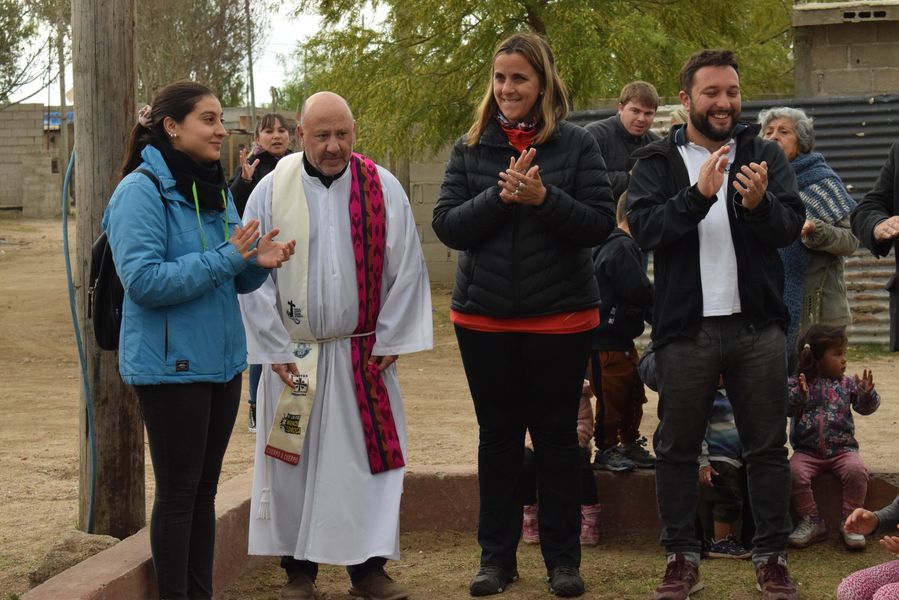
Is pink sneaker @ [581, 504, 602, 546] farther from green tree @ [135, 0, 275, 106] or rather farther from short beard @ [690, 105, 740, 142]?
green tree @ [135, 0, 275, 106]

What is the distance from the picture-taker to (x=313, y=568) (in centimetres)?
512

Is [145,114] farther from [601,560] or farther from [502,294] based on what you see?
[601,560]

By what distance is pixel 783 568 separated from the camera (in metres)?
4.84

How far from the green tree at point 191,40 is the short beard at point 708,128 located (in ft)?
85.3

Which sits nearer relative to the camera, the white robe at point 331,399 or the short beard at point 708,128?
the short beard at point 708,128

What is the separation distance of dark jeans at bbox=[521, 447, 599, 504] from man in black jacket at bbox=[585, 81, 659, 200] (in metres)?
2.08

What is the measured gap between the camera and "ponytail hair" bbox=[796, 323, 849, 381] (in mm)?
5602

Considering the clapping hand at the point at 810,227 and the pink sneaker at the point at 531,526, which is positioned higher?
the clapping hand at the point at 810,227

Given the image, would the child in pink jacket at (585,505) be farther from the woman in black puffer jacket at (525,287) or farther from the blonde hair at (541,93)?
the blonde hair at (541,93)

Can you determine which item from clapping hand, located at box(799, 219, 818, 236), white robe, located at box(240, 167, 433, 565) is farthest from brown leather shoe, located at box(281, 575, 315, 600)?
clapping hand, located at box(799, 219, 818, 236)

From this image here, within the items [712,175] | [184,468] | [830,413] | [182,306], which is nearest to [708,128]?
[712,175]

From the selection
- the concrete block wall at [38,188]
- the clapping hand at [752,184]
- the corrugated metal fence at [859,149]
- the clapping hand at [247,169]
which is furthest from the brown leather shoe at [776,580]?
the concrete block wall at [38,188]

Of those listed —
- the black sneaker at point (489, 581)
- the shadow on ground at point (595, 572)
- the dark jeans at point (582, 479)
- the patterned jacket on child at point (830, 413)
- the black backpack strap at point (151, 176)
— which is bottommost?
the shadow on ground at point (595, 572)

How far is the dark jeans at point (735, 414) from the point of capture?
4809mm
